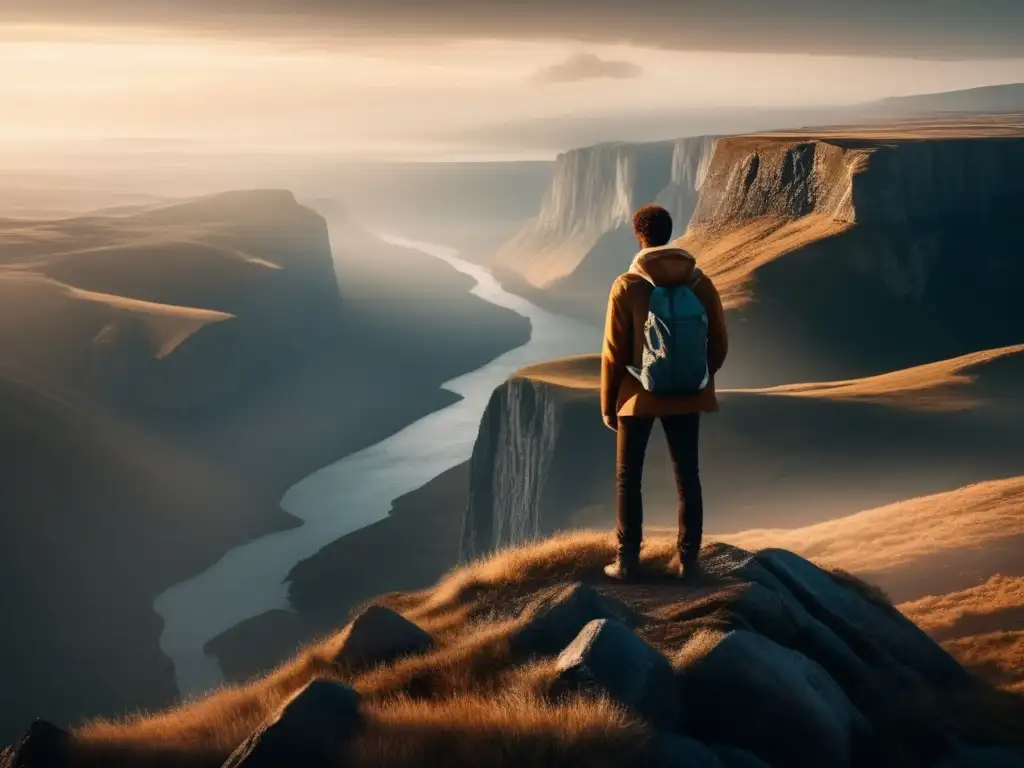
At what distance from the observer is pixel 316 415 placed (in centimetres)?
14562

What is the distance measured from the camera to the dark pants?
9.36 m

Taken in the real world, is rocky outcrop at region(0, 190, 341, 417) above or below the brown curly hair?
below

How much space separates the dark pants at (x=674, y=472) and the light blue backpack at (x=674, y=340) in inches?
19.7

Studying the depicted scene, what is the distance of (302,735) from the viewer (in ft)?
21.5

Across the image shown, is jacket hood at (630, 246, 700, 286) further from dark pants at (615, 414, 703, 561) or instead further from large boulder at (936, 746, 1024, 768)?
large boulder at (936, 746, 1024, 768)

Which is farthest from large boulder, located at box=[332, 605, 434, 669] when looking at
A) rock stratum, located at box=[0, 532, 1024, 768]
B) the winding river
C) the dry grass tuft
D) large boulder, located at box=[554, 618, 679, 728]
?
the winding river

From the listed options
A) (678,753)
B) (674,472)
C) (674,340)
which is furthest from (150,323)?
(678,753)

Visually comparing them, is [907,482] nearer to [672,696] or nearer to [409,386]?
[672,696]

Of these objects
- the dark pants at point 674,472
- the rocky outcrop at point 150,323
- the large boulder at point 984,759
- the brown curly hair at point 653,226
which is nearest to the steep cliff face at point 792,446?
the dark pants at point 674,472

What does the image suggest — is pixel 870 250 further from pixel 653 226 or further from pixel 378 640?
pixel 378 640

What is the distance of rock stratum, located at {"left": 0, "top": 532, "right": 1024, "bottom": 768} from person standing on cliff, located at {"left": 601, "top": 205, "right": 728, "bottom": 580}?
3.05 feet

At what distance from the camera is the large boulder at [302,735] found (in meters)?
6.46

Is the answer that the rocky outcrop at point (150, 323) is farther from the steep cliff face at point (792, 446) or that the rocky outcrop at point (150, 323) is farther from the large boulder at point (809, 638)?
the large boulder at point (809, 638)

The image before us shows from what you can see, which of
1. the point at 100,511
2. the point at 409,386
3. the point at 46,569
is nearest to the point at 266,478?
the point at 100,511
